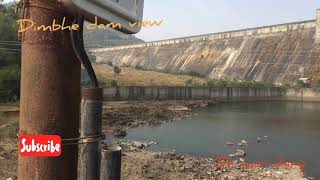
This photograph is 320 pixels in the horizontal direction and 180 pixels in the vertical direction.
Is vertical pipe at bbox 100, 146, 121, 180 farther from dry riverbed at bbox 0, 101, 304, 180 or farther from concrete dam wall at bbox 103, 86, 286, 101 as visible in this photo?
concrete dam wall at bbox 103, 86, 286, 101

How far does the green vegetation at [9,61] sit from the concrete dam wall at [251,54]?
36615mm

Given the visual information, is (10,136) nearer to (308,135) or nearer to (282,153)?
(282,153)

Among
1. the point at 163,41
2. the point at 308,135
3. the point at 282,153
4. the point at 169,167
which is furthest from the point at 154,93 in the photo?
the point at 163,41

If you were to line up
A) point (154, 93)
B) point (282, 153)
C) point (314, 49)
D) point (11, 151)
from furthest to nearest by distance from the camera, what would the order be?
1. point (314, 49)
2. point (154, 93)
3. point (282, 153)
4. point (11, 151)

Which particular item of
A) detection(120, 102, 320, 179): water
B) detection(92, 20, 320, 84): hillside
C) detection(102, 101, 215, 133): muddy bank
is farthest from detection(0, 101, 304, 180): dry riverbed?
detection(92, 20, 320, 84): hillside

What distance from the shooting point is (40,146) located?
65.3 inches

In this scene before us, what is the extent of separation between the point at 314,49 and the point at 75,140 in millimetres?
55918

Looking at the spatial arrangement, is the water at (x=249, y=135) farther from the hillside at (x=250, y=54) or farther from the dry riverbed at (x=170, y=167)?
the hillside at (x=250, y=54)

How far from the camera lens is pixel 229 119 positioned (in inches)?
1188

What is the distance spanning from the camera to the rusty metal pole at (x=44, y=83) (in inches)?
66.6

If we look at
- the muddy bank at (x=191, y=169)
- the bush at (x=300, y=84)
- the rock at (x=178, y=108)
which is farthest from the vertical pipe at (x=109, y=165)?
the bush at (x=300, y=84)

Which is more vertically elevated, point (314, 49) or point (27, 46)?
point (314, 49)

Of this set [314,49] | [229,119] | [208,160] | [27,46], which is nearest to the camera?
[27,46]

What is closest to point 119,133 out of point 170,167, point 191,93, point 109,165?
point 170,167
